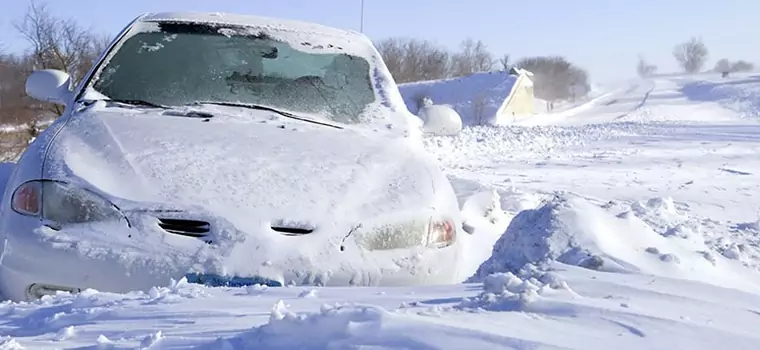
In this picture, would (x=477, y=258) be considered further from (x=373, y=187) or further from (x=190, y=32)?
(x=190, y=32)

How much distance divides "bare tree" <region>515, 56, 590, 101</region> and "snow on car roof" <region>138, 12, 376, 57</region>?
71187 mm

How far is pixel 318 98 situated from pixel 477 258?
1.12m

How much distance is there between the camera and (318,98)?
394cm

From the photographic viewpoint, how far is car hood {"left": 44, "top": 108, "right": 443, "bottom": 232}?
2.75 m

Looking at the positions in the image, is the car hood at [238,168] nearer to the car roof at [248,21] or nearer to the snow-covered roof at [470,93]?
the car roof at [248,21]

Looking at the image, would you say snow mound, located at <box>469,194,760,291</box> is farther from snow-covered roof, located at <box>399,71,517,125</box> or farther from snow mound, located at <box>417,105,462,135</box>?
snow-covered roof, located at <box>399,71,517,125</box>

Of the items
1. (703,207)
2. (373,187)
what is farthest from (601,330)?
(703,207)

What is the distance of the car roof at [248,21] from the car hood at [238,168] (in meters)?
0.97

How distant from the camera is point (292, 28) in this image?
4441 millimetres

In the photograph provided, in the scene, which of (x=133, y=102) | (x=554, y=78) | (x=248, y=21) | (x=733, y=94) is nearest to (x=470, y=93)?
(x=733, y=94)

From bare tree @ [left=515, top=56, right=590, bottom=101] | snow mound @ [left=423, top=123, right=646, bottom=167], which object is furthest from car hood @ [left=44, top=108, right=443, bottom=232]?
bare tree @ [left=515, top=56, right=590, bottom=101]

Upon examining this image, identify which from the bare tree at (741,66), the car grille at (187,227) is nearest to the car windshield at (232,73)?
the car grille at (187,227)

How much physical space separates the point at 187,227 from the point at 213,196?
15cm

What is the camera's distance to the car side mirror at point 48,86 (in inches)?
159
